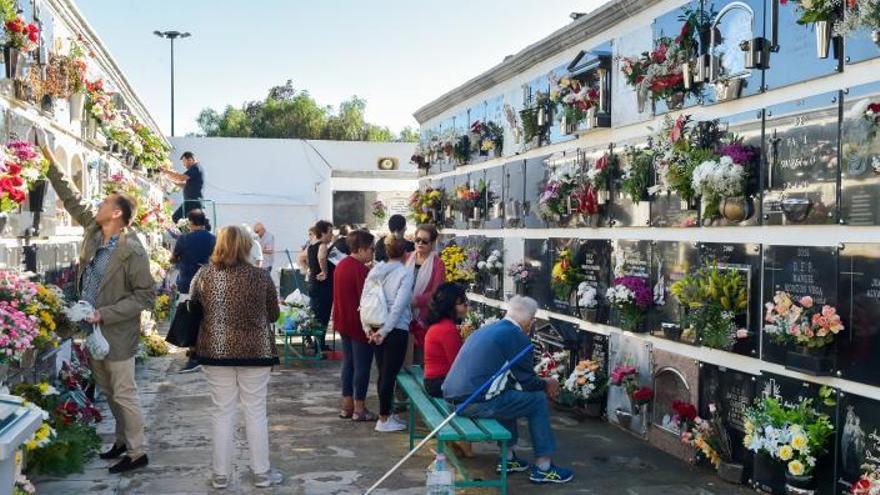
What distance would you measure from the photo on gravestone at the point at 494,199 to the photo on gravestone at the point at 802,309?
5.08 m

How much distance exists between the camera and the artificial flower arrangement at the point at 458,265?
11016 mm

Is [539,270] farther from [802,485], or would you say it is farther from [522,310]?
[802,485]

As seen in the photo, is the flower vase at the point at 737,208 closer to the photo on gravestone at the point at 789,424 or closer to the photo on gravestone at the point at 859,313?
the photo on gravestone at the point at 859,313

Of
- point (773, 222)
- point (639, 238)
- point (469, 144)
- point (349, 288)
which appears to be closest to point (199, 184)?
point (469, 144)

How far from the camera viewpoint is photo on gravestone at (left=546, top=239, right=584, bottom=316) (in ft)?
26.0

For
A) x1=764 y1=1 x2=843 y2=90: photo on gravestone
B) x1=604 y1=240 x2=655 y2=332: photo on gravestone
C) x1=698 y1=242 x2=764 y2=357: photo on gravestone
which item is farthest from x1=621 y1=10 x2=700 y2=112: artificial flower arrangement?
x1=698 y1=242 x2=764 y2=357: photo on gravestone

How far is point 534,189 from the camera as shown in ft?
30.3

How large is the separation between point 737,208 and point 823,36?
1160 millimetres

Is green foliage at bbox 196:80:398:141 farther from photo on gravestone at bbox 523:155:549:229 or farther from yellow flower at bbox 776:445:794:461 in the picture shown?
yellow flower at bbox 776:445:794:461

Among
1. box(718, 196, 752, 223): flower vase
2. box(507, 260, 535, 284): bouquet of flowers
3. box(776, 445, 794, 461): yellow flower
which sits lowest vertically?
box(776, 445, 794, 461): yellow flower

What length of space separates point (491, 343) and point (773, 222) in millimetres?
1793

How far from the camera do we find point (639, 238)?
22.7 ft

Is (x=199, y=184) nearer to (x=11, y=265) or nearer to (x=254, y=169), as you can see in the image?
(x=11, y=265)

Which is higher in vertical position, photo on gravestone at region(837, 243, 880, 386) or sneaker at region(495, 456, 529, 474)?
A: photo on gravestone at region(837, 243, 880, 386)
